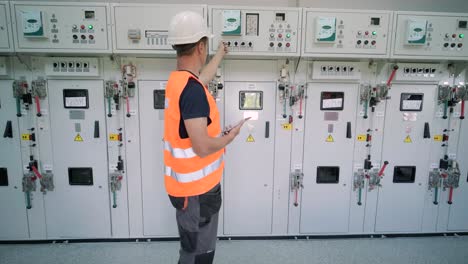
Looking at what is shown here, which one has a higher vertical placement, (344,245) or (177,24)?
(177,24)

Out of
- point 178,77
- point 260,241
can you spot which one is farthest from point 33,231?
point 178,77

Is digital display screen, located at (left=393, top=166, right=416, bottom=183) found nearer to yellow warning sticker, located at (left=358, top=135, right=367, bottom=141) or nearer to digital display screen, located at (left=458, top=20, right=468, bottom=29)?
yellow warning sticker, located at (left=358, top=135, right=367, bottom=141)

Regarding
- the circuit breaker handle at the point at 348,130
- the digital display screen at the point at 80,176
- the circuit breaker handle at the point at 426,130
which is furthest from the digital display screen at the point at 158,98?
the circuit breaker handle at the point at 426,130

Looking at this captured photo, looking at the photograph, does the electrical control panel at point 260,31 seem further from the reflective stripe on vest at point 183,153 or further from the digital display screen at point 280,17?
the reflective stripe on vest at point 183,153

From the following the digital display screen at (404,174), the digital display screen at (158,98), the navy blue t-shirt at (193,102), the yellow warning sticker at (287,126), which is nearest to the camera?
the navy blue t-shirt at (193,102)

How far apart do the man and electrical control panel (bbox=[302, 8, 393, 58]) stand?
1288 millimetres

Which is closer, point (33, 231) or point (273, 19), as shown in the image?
point (273, 19)

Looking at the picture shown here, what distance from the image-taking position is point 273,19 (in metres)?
2.43

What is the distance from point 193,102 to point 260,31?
53.2 inches

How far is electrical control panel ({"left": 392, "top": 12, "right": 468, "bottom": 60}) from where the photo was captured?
249 centimetres

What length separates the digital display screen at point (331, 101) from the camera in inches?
108

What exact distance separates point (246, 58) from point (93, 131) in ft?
5.68

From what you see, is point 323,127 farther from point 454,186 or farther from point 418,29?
point 454,186

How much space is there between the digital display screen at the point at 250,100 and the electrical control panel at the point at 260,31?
422 millimetres
